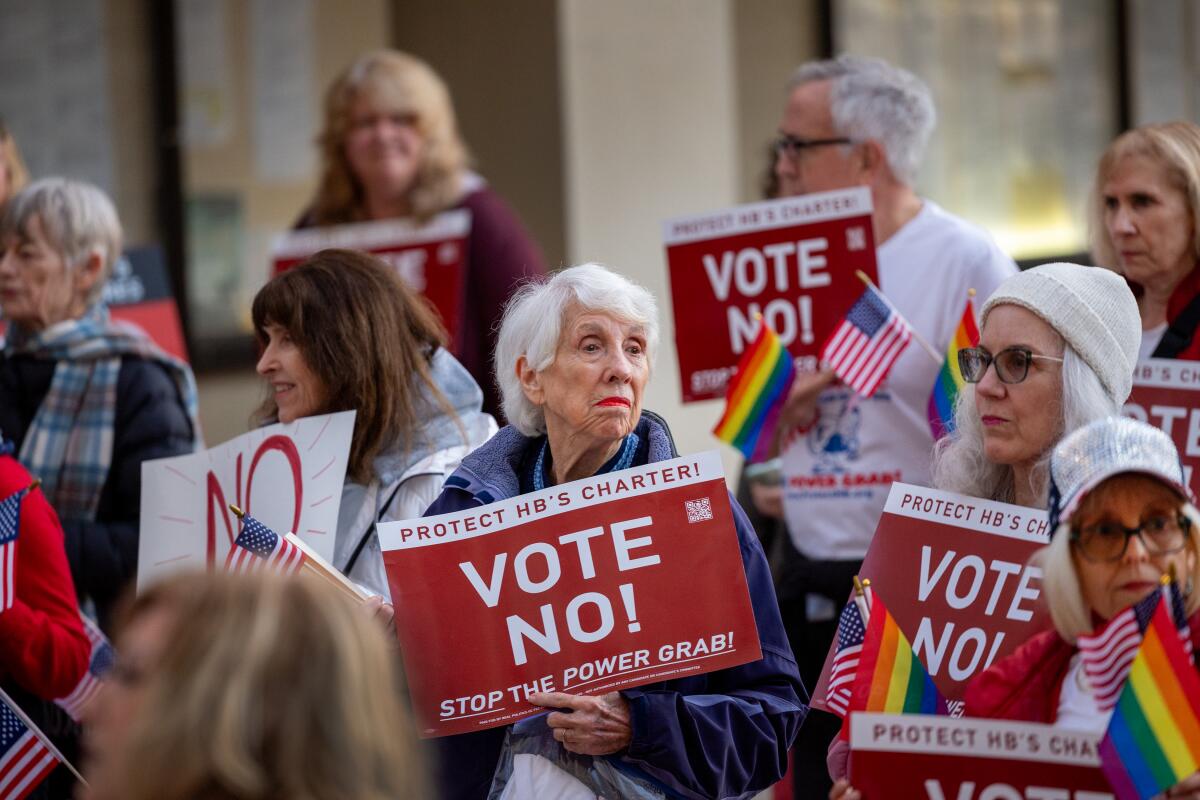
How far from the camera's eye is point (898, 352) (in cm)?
471

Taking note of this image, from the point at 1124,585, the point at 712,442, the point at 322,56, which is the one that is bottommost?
the point at 712,442

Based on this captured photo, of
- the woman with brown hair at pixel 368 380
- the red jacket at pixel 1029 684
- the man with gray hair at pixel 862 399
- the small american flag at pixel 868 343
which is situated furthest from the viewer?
the man with gray hair at pixel 862 399

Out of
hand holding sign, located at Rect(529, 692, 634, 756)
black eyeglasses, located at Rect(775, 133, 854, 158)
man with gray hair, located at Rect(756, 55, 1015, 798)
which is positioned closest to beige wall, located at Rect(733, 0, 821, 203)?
black eyeglasses, located at Rect(775, 133, 854, 158)

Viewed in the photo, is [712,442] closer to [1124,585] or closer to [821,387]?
[821,387]

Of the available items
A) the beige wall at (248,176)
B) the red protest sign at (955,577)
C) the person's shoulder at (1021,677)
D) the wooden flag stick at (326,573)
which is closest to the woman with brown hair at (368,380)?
the wooden flag stick at (326,573)

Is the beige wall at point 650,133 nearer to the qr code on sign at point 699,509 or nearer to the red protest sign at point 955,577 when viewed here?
the red protest sign at point 955,577

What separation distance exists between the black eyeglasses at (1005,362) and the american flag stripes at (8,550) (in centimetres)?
219

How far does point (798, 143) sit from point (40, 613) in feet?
8.40

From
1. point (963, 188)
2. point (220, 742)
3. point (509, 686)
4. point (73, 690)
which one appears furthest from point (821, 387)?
point (963, 188)

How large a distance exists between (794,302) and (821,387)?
10.9 inches

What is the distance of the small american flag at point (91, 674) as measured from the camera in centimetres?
455

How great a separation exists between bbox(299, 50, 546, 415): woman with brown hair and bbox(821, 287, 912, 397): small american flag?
1791 mm

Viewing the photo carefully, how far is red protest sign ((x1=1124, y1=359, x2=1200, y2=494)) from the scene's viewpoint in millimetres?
4176

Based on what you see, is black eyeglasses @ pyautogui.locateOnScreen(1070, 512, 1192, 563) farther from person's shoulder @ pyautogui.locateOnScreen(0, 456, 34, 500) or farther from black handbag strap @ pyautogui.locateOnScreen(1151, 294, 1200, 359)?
person's shoulder @ pyautogui.locateOnScreen(0, 456, 34, 500)
